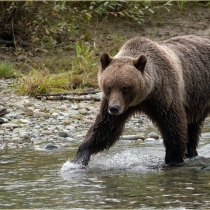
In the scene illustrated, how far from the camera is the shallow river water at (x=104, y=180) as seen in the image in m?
5.73

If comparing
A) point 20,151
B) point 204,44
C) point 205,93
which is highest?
point 204,44

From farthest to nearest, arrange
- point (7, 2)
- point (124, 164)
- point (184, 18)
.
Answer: point (184, 18) < point (7, 2) < point (124, 164)

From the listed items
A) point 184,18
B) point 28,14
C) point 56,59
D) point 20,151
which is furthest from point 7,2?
point 20,151

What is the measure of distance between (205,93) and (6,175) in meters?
2.68

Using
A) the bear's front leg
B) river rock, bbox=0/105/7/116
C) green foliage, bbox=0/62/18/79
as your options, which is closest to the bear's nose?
the bear's front leg

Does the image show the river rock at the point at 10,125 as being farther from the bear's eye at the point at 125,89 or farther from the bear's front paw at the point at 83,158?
the bear's eye at the point at 125,89

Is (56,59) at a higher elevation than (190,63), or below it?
below

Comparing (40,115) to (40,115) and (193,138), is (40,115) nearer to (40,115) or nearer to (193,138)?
(40,115)

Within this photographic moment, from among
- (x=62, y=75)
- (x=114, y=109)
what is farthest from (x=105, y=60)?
(x=62, y=75)

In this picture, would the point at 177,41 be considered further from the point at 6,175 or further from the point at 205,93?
the point at 6,175

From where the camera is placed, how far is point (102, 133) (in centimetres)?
737

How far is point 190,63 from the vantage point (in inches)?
314

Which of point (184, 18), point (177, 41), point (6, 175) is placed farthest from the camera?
point (184, 18)

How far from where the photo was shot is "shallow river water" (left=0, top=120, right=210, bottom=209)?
5727 millimetres
